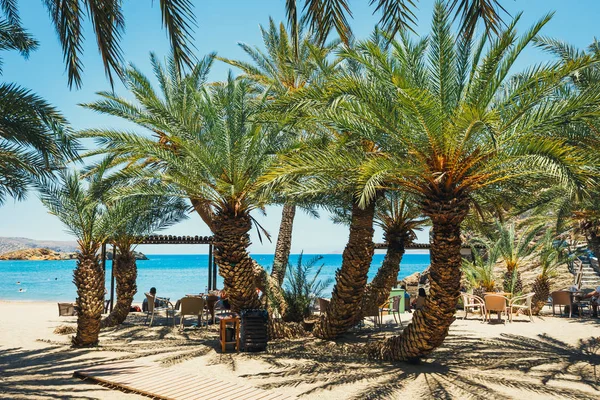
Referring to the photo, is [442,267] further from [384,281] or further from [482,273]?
[482,273]

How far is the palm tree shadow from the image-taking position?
24.8 feet

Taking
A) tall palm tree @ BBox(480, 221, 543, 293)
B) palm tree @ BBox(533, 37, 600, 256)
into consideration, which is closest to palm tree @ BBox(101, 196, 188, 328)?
palm tree @ BBox(533, 37, 600, 256)

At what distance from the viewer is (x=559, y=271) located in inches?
903

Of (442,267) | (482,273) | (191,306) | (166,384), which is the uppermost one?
(442,267)

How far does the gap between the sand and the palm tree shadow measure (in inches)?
0.7

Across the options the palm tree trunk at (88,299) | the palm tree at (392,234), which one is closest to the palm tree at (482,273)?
the palm tree at (392,234)

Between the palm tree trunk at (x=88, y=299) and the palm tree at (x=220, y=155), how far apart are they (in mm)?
1819

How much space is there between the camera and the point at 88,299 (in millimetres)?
11008

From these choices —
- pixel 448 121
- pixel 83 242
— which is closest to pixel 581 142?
pixel 448 121

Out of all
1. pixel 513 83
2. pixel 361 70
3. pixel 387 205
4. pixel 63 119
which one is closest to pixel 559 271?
pixel 387 205

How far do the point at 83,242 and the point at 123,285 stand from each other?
400 centimetres

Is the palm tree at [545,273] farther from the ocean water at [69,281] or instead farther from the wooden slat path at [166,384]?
the wooden slat path at [166,384]

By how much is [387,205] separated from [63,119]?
7816 millimetres

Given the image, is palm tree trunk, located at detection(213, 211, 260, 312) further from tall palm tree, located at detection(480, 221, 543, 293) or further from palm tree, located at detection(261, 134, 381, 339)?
tall palm tree, located at detection(480, 221, 543, 293)
